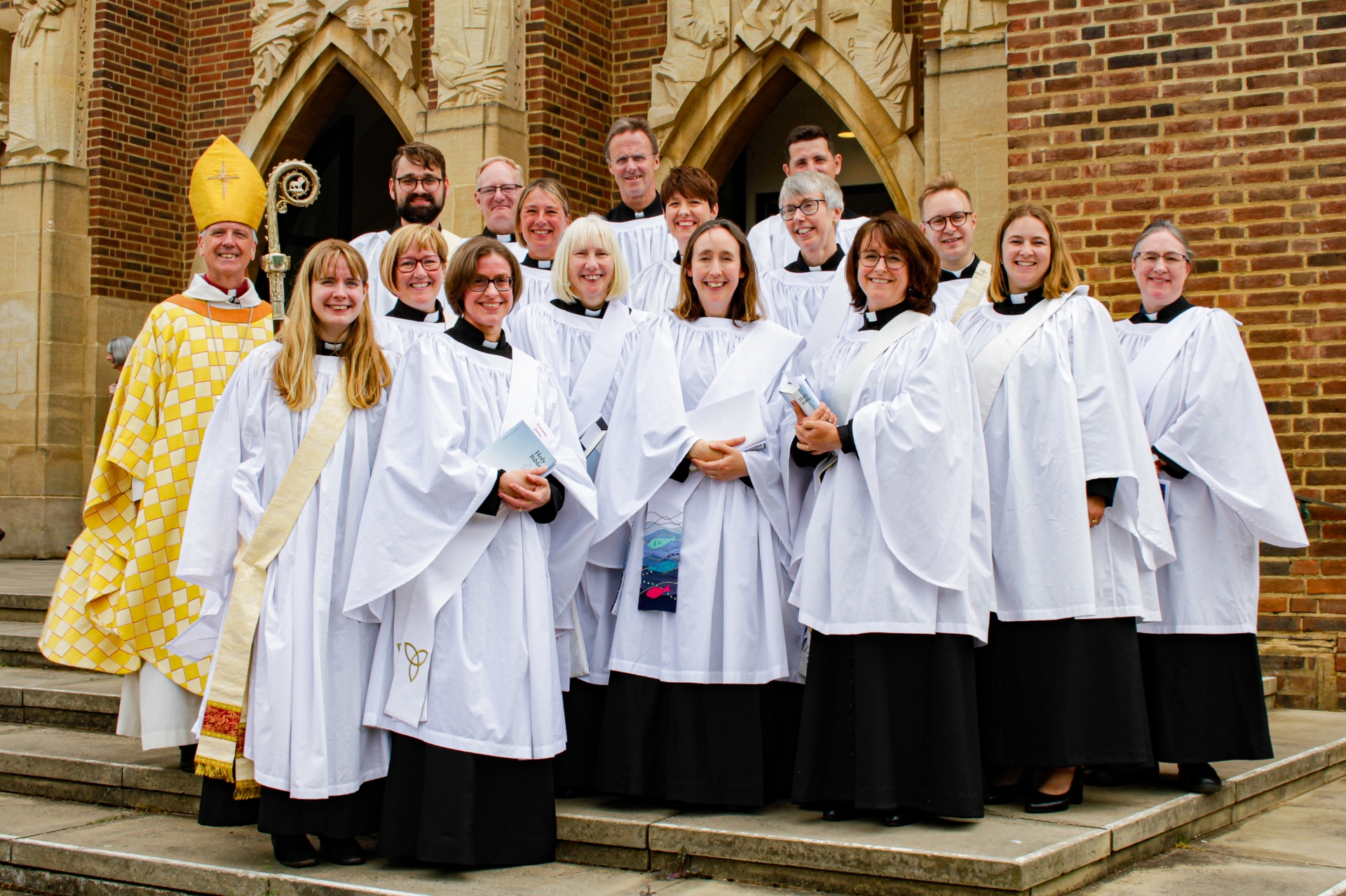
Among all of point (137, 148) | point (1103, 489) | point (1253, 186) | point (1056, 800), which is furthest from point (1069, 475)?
point (137, 148)

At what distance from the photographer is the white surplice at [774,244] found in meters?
6.52

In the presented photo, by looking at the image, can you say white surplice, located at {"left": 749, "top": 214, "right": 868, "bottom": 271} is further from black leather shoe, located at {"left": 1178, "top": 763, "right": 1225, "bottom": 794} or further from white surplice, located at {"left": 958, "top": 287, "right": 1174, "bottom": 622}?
black leather shoe, located at {"left": 1178, "top": 763, "right": 1225, "bottom": 794}

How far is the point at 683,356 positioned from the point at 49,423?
8907 mm

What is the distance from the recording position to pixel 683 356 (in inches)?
196

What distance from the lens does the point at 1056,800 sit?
15.0ft

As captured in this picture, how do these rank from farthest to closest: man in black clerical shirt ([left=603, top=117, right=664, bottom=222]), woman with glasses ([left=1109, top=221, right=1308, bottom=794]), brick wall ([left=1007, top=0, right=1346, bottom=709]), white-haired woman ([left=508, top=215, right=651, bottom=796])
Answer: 1. brick wall ([left=1007, top=0, right=1346, bottom=709])
2. man in black clerical shirt ([left=603, top=117, right=664, bottom=222])
3. woman with glasses ([left=1109, top=221, right=1308, bottom=794])
4. white-haired woman ([left=508, top=215, right=651, bottom=796])

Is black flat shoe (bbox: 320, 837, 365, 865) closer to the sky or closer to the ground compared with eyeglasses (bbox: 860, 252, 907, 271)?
closer to the ground

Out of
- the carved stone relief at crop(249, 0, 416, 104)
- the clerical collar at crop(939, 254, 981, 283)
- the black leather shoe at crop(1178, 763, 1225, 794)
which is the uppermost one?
the carved stone relief at crop(249, 0, 416, 104)

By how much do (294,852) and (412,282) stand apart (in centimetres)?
196

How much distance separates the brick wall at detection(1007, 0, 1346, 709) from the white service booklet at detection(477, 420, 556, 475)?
3.97 metres

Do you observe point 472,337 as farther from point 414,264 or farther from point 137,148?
point 137,148

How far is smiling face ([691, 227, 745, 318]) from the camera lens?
16.1ft

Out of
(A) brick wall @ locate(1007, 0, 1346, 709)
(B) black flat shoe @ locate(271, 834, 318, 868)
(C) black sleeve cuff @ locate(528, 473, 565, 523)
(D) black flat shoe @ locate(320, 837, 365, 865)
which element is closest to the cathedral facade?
(A) brick wall @ locate(1007, 0, 1346, 709)

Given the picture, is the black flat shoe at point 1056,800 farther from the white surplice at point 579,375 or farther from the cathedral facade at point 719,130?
the cathedral facade at point 719,130
